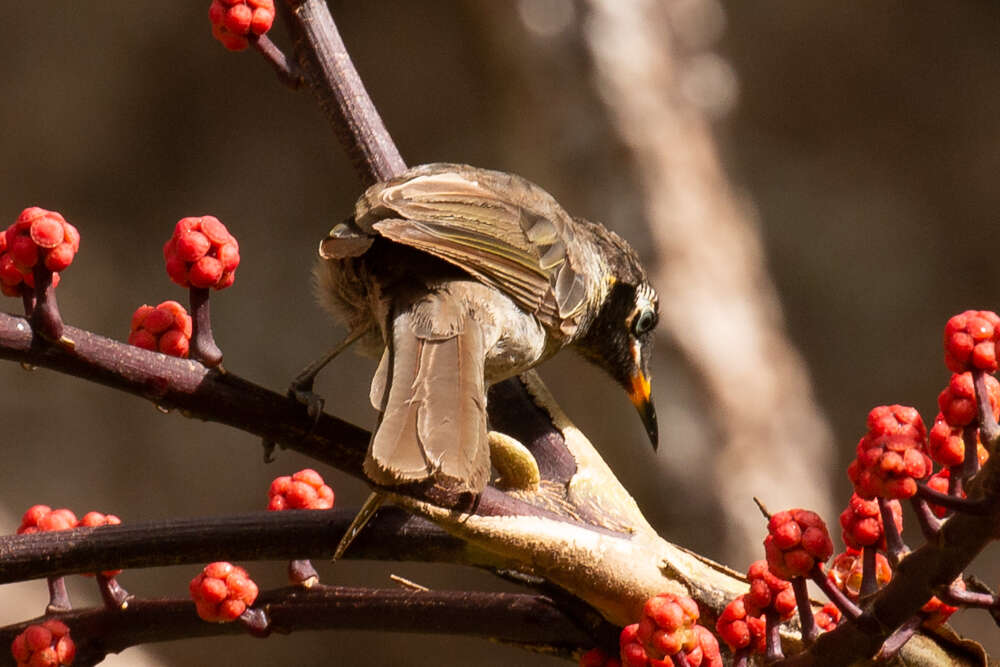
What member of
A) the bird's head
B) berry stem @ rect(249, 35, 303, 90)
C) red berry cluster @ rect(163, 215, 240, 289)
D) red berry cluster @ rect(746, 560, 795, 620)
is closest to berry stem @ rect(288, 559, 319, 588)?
red berry cluster @ rect(163, 215, 240, 289)

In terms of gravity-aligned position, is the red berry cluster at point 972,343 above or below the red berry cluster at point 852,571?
above

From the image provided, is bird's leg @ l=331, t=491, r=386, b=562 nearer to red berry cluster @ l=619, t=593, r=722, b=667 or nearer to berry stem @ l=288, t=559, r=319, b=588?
berry stem @ l=288, t=559, r=319, b=588

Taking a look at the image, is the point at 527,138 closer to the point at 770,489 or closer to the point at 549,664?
the point at 770,489

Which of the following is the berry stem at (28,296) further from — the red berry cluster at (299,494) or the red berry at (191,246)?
the red berry cluster at (299,494)

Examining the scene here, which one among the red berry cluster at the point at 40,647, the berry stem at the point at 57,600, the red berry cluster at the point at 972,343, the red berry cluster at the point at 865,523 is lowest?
the red berry cluster at the point at 40,647

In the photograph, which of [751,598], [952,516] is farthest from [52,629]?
[952,516]

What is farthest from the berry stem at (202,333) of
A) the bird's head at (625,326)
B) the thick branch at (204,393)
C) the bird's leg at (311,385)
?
the bird's head at (625,326)

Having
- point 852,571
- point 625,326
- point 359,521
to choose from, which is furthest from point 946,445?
point 625,326
